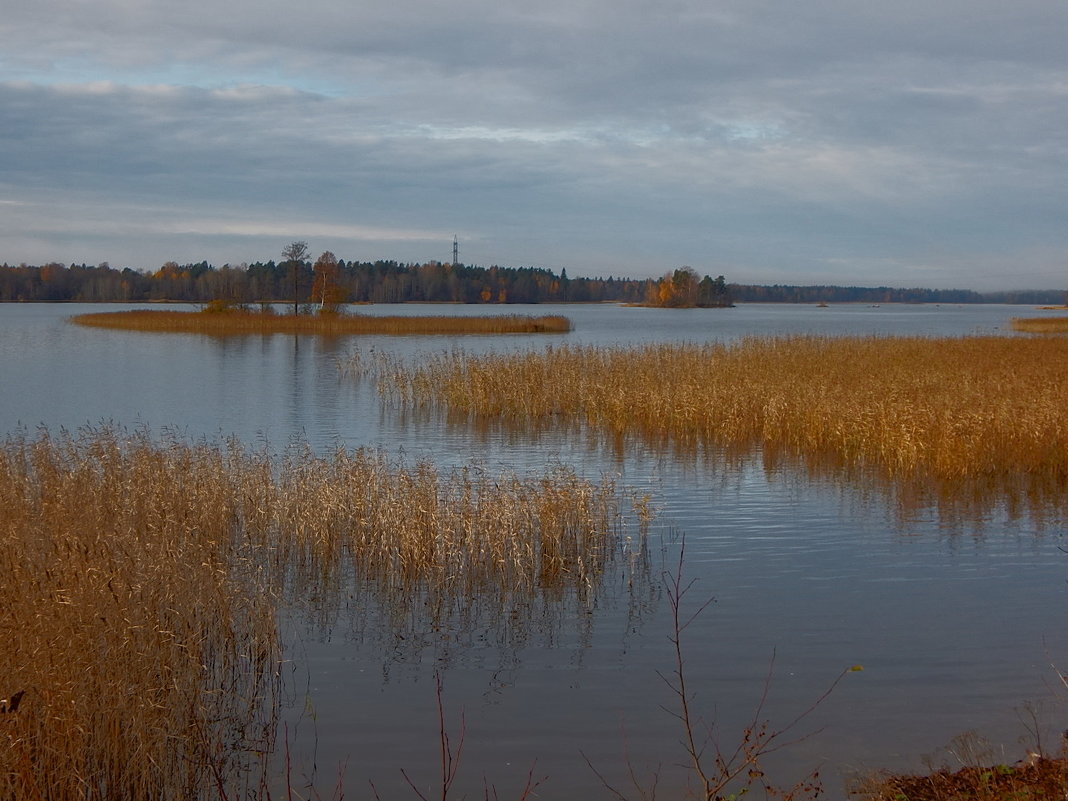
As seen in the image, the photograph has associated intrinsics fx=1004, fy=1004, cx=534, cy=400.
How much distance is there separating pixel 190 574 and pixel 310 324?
5030 cm

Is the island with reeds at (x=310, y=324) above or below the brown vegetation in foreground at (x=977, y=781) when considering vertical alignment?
above

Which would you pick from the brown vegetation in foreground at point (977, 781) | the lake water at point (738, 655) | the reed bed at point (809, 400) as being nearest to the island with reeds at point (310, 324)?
the reed bed at point (809, 400)

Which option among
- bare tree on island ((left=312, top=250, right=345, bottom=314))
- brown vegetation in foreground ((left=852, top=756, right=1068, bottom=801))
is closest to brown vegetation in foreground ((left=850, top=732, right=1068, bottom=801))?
brown vegetation in foreground ((left=852, top=756, right=1068, bottom=801))

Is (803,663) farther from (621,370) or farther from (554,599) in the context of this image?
(621,370)

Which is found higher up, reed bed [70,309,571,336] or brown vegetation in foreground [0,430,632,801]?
reed bed [70,309,571,336]

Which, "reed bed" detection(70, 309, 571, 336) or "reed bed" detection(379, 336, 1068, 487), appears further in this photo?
"reed bed" detection(70, 309, 571, 336)

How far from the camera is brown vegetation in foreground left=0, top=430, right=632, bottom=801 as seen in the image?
16.1 ft

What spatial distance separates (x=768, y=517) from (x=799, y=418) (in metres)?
5.40

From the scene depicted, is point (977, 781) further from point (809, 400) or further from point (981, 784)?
point (809, 400)

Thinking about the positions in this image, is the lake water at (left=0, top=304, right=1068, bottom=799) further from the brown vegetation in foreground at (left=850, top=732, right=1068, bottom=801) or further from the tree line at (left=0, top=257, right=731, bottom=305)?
the tree line at (left=0, top=257, right=731, bottom=305)

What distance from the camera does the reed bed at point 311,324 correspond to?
178 feet

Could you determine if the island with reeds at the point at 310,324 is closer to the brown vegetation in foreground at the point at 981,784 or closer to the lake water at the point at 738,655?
the lake water at the point at 738,655

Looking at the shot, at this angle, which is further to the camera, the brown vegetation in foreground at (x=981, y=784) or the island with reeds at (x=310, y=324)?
the island with reeds at (x=310, y=324)

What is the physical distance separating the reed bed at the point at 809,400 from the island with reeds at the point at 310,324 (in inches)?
1057
